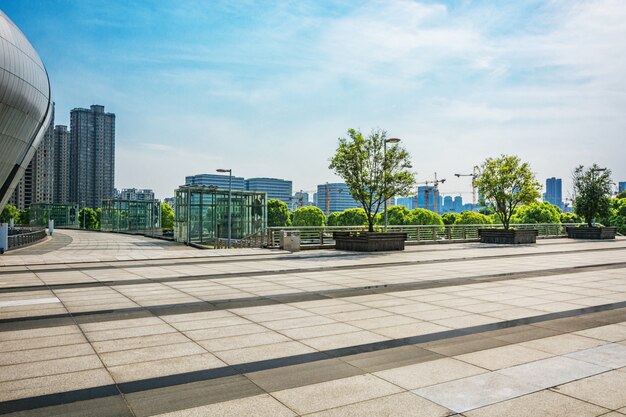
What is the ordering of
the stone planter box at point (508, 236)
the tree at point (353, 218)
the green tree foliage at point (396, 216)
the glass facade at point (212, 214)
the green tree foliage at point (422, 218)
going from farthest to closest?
the tree at point (353, 218), the green tree foliage at point (396, 216), the green tree foliage at point (422, 218), the glass facade at point (212, 214), the stone planter box at point (508, 236)

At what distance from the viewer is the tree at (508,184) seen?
3191cm

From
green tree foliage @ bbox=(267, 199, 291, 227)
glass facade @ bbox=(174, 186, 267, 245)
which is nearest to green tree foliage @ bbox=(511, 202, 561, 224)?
green tree foliage @ bbox=(267, 199, 291, 227)

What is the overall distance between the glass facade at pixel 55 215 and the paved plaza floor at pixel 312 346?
202 feet

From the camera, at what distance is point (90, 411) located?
14.8 ft

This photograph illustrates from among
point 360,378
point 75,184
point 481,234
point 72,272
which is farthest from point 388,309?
point 75,184

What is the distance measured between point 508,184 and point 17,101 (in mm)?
39084

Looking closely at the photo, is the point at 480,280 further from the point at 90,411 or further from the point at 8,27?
the point at 8,27

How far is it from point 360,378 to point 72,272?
1320 cm

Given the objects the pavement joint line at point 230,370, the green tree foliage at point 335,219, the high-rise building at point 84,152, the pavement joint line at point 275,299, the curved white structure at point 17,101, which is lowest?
the pavement joint line at point 230,370

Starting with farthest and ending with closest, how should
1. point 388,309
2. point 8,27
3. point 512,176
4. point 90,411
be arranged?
point 8,27 → point 512,176 → point 388,309 → point 90,411

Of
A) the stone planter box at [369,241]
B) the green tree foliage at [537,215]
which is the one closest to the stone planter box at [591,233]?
the stone planter box at [369,241]

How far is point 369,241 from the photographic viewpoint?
2406 cm

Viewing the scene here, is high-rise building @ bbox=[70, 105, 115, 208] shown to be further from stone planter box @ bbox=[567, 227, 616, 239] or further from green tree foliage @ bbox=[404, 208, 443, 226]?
stone planter box @ bbox=[567, 227, 616, 239]

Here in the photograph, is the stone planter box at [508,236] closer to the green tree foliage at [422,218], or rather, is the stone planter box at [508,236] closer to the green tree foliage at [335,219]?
the green tree foliage at [422,218]
